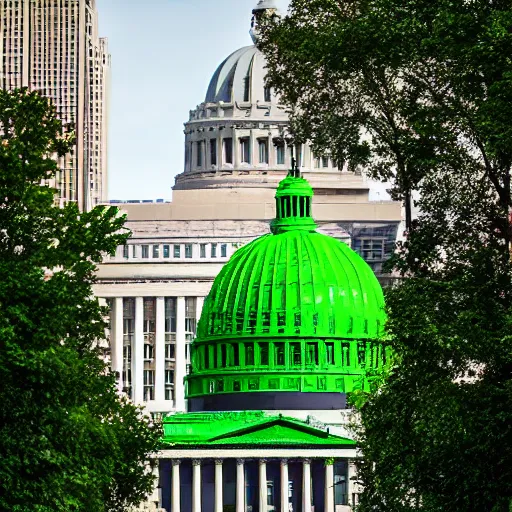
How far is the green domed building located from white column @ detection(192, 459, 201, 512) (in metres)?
0.36

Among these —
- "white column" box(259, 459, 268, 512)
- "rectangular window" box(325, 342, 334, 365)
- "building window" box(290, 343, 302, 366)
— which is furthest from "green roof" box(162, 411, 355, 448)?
"rectangular window" box(325, 342, 334, 365)

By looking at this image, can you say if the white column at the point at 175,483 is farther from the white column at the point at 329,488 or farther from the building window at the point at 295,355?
the building window at the point at 295,355

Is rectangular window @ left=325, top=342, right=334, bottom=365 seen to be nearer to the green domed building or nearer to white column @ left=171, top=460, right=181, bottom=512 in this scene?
the green domed building

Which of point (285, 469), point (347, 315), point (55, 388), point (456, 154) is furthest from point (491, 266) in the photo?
point (285, 469)

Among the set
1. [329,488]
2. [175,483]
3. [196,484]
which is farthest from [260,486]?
[175,483]

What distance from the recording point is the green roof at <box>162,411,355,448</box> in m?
172

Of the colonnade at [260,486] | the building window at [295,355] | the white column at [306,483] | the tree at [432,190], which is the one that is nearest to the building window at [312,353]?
the building window at [295,355]

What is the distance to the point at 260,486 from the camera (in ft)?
604

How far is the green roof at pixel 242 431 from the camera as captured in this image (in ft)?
566

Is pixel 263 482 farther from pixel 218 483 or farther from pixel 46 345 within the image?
pixel 46 345

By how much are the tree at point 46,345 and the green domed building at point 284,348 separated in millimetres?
88684

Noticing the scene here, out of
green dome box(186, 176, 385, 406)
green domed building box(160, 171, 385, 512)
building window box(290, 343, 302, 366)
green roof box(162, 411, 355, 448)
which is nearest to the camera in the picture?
green dome box(186, 176, 385, 406)

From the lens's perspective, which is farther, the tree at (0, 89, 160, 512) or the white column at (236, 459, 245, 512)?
the white column at (236, 459, 245, 512)

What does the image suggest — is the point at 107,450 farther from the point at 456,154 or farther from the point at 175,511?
the point at 175,511
